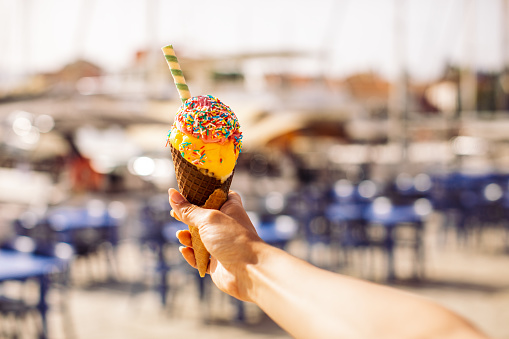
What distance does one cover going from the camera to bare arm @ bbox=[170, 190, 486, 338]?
41.6 inches

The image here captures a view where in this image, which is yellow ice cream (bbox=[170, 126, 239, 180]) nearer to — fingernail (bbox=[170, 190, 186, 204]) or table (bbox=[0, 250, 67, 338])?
fingernail (bbox=[170, 190, 186, 204])

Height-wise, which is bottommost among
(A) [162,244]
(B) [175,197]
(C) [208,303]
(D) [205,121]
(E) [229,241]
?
(C) [208,303]

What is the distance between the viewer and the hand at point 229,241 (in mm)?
1595

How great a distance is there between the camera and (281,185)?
16.8m

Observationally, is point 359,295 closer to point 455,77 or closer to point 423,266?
point 423,266

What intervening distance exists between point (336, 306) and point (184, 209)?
0.79m

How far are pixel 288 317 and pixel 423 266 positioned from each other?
309 inches

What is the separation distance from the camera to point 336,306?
1198 mm

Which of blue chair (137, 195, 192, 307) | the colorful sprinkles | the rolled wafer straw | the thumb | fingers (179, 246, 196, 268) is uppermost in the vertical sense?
the rolled wafer straw

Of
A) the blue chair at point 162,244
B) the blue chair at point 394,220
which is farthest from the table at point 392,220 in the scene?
the blue chair at point 162,244

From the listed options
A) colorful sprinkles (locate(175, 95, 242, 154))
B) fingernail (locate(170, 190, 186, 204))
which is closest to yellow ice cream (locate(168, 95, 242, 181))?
colorful sprinkles (locate(175, 95, 242, 154))

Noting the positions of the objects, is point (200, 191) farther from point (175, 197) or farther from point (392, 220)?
point (392, 220)

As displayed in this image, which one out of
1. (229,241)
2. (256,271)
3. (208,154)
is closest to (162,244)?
(208,154)

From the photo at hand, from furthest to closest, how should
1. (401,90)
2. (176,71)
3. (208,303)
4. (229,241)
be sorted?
(401,90), (208,303), (176,71), (229,241)
